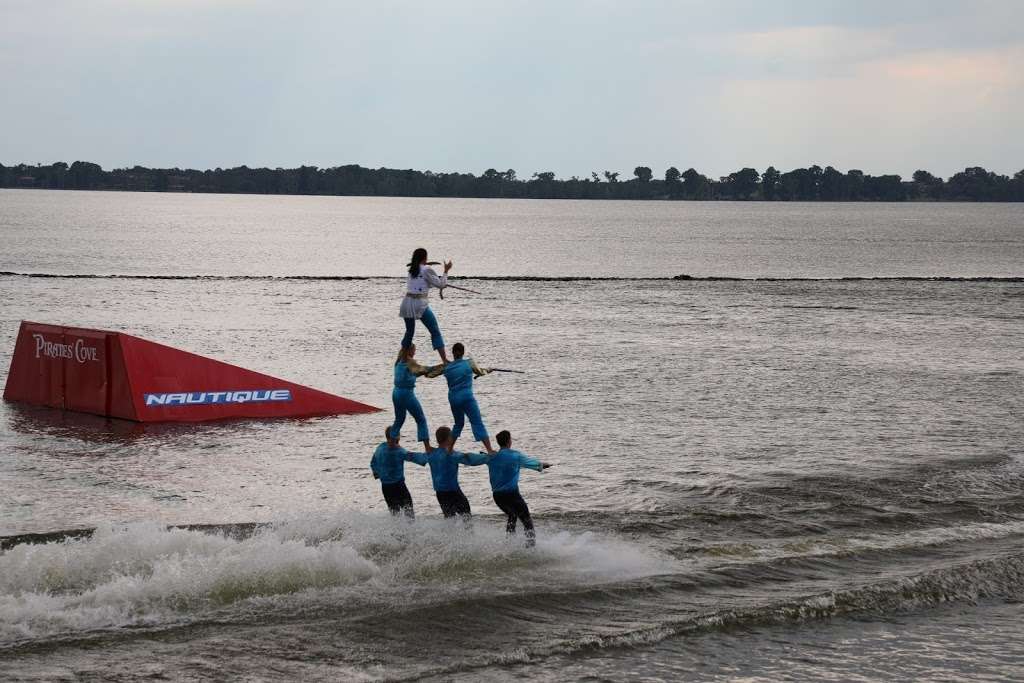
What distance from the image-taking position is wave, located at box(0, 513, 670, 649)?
12.4 metres

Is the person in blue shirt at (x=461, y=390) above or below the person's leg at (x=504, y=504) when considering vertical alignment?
above

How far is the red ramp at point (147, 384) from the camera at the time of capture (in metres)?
22.9

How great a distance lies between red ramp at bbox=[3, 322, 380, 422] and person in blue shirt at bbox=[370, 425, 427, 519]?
930cm

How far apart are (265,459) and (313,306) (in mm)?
30906

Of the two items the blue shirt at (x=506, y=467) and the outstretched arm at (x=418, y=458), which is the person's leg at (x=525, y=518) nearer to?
the blue shirt at (x=506, y=467)

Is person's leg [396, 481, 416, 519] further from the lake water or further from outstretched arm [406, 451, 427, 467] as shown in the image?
outstretched arm [406, 451, 427, 467]

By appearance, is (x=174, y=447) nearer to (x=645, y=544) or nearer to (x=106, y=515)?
(x=106, y=515)

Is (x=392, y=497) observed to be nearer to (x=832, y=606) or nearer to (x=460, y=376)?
(x=460, y=376)

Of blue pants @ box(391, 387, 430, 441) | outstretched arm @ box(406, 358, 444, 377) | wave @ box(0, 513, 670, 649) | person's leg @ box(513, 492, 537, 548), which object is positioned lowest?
wave @ box(0, 513, 670, 649)

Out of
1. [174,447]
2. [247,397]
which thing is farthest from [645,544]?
[247,397]

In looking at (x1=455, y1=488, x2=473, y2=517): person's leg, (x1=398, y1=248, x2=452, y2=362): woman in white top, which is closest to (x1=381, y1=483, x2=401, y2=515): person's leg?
(x1=455, y1=488, x2=473, y2=517): person's leg

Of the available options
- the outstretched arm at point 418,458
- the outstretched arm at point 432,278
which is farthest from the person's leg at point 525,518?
the outstretched arm at point 432,278

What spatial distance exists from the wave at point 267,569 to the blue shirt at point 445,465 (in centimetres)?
54

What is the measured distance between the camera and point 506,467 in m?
14.1
